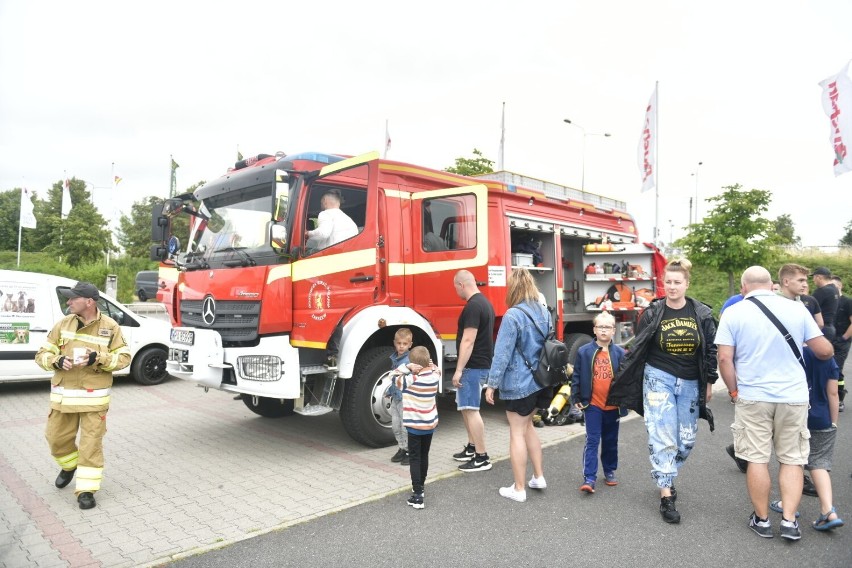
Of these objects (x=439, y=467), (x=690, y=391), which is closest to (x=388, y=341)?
(x=439, y=467)

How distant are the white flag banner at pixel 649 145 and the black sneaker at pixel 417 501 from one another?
1826 centimetres

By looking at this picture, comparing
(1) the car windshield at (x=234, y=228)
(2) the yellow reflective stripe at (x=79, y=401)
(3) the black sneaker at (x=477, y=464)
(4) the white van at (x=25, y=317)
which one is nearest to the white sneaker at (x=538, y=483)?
(3) the black sneaker at (x=477, y=464)

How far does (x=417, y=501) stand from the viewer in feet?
13.5

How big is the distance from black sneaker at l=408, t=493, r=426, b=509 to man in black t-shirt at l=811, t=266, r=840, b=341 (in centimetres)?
534

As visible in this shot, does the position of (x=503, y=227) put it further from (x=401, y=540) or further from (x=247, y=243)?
(x=401, y=540)

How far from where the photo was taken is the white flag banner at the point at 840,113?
42.6 feet

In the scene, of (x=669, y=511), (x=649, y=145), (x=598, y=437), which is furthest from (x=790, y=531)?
(x=649, y=145)

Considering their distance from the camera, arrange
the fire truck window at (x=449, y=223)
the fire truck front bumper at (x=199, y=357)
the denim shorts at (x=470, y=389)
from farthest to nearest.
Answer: the fire truck window at (x=449, y=223)
the fire truck front bumper at (x=199, y=357)
the denim shorts at (x=470, y=389)

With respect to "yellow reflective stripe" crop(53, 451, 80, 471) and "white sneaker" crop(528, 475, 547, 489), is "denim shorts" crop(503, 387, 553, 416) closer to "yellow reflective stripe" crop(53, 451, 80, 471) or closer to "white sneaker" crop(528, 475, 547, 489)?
"white sneaker" crop(528, 475, 547, 489)

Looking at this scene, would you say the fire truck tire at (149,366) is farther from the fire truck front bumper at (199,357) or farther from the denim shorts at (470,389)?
the denim shorts at (470,389)

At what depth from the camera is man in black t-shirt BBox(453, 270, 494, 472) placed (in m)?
4.87

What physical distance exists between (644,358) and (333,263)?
288 cm

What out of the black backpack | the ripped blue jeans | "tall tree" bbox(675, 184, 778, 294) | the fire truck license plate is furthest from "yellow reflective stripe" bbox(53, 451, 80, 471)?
"tall tree" bbox(675, 184, 778, 294)

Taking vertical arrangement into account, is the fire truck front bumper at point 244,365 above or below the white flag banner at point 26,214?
below
